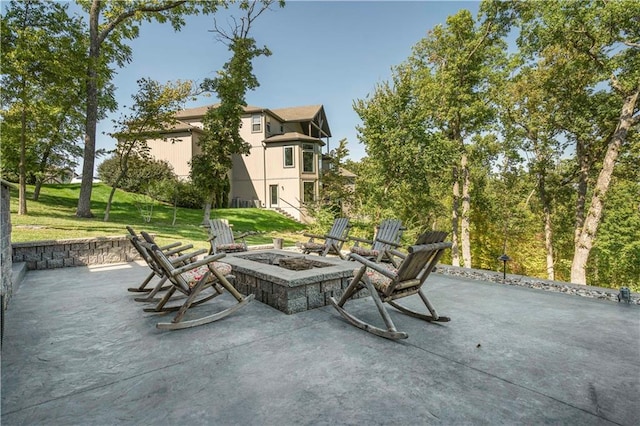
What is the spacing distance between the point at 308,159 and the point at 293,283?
1895cm

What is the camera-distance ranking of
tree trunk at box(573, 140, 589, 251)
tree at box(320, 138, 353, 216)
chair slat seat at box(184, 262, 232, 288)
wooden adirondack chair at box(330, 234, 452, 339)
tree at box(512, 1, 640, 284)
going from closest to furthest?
wooden adirondack chair at box(330, 234, 452, 339), chair slat seat at box(184, 262, 232, 288), tree at box(512, 1, 640, 284), tree trunk at box(573, 140, 589, 251), tree at box(320, 138, 353, 216)

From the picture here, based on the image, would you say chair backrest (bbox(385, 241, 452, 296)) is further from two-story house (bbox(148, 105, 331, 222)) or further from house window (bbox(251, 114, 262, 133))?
house window (bbox(251, 114, 262, 133))

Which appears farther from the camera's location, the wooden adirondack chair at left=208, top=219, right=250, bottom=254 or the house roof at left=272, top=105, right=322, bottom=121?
the house roof at left=272, top=105, right=322, bottom=121

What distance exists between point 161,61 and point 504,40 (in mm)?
15670

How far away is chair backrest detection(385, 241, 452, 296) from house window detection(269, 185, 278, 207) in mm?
19356

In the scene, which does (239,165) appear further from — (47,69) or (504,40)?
(504,40)

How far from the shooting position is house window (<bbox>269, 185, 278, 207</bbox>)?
73.0 feet

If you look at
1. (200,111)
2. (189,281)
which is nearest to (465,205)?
(189,281)

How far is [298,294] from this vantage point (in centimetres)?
367

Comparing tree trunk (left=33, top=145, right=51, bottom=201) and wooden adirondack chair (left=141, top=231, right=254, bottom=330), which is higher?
tree trunk (left=33, top=145, right=51, bottom=201)

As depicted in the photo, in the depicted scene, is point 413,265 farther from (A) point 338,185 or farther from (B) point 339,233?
(A) point 338,185

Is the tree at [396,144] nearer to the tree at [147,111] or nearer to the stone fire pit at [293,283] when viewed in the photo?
the tree at [147,111]

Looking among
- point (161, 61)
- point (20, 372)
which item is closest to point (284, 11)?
point (161, 61)

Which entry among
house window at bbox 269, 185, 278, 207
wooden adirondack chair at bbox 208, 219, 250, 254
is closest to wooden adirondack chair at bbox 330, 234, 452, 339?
wooden adirondack chair at bbox 208, 219, 250, 254
